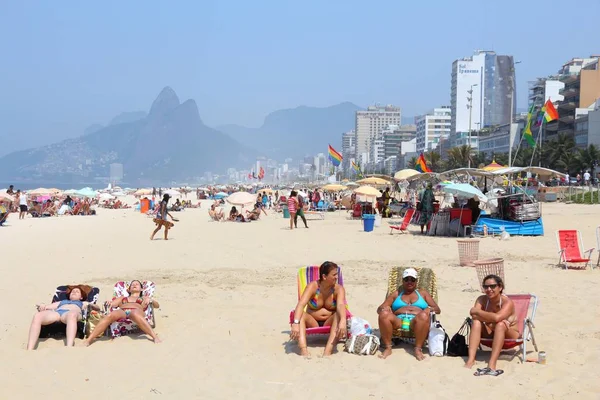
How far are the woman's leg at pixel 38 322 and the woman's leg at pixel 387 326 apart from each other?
117 inches

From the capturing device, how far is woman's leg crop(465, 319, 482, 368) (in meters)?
5.31

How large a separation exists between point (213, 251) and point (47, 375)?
8.73m

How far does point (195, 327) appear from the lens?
678 centimetres

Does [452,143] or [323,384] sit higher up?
[452,143]

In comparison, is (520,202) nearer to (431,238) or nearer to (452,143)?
(431,238)

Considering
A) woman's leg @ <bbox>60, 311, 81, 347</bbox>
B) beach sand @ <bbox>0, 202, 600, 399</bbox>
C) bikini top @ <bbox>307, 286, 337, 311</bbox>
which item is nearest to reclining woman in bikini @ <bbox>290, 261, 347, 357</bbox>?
bikini top @ <bbox>307, 286, 337, 311</bbox>

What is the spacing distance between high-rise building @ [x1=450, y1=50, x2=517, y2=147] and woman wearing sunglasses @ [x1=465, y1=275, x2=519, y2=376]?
147046 millimetres

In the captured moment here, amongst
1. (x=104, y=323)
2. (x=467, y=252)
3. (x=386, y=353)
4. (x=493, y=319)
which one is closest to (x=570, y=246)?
(x=467, y=252)

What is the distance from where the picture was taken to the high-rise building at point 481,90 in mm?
152875

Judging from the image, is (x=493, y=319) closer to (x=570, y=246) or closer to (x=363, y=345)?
(x=363, y=345)

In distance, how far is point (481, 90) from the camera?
163 meters

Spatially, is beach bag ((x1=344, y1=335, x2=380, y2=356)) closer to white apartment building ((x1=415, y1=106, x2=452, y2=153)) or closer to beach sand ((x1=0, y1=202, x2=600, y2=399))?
beach sand ((x1=0, y1=202, x2=600, y2=399))

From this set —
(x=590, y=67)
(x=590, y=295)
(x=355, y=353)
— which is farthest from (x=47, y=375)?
(x=590, y=67)

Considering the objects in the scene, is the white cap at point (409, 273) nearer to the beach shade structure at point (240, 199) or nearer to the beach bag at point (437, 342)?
the beach bag at point (437, 342)
